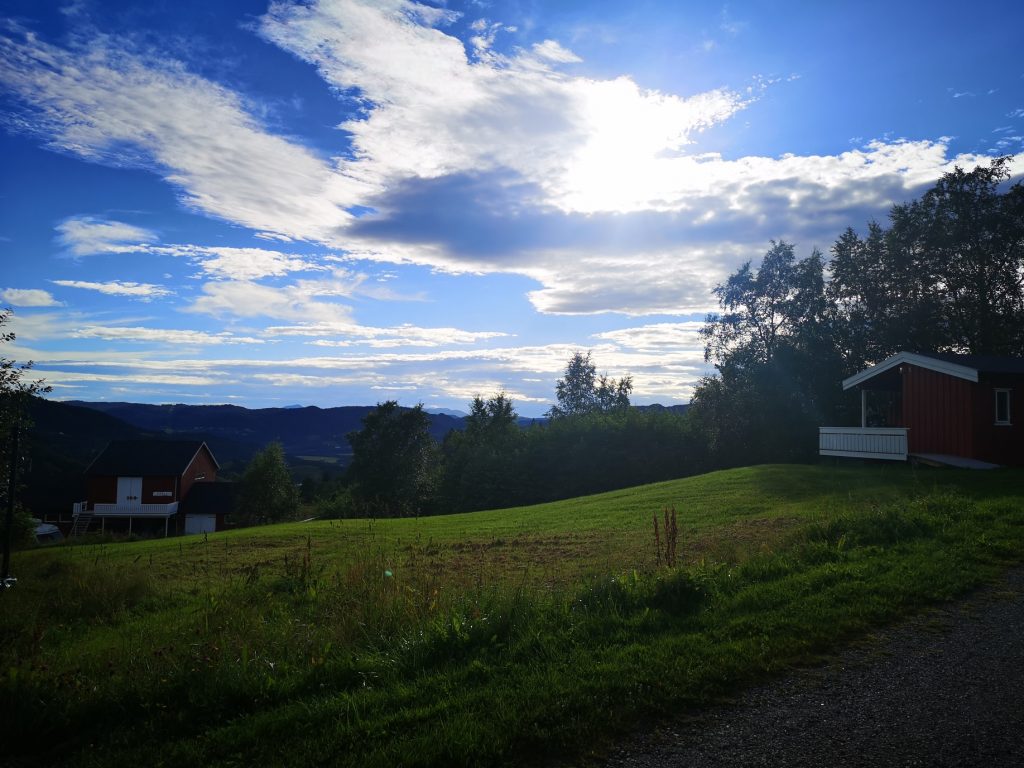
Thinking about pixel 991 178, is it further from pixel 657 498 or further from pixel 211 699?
pixel 211 699

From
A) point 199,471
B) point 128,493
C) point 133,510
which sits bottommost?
point 133,510

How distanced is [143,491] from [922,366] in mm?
52174

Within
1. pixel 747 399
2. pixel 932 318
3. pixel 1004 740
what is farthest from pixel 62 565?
pixel 932 318

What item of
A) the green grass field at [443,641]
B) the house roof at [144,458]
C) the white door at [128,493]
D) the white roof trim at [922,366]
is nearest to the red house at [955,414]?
the white roof trim at [922,366]

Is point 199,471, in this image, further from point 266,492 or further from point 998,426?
point 998,426

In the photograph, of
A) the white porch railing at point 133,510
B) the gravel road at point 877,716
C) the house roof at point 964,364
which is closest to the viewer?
the gravel road at point 877,716

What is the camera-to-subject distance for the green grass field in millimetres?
4582

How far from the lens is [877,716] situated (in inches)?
180

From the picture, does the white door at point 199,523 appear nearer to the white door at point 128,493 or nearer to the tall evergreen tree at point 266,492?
the tall evergreen tree at point 266,492

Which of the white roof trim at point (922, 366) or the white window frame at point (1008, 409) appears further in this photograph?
the white window frame at point (1008, 409)

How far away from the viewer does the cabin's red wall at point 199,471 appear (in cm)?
5412

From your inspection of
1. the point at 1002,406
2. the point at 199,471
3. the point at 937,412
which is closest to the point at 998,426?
the point at 1002,406

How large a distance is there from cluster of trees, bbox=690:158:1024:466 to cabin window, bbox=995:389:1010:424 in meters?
15.3

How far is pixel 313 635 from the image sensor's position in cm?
668
